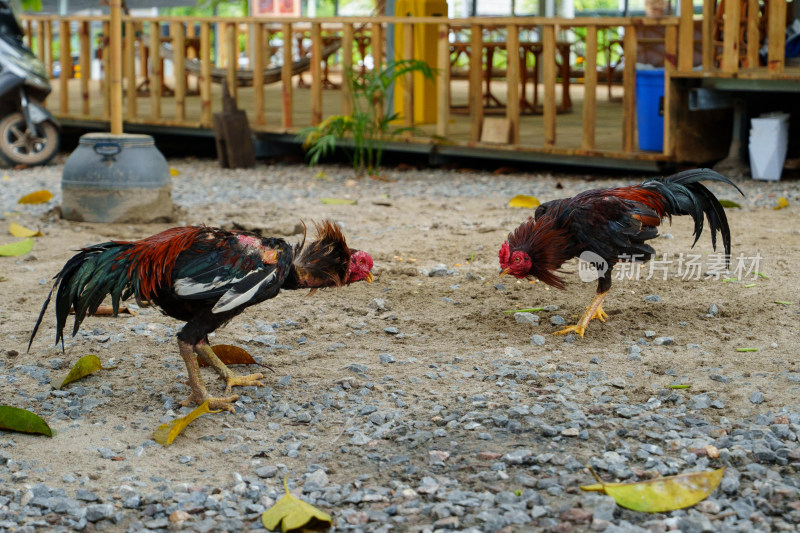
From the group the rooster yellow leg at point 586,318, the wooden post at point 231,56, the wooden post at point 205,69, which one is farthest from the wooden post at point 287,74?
the rooster yellow leg at point 586,318

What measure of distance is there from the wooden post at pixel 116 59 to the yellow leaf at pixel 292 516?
4.51 metres

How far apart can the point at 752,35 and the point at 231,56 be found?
17.3 ft

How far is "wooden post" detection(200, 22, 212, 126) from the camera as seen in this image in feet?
32.3

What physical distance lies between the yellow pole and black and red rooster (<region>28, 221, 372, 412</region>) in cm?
335

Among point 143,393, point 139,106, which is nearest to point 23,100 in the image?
point 139,106

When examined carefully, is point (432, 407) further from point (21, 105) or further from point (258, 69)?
point (21, 105)

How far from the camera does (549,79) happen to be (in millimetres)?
7914

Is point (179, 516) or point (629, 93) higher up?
point (629, 93)

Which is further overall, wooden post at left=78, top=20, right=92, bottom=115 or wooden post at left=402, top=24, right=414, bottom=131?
wooden post at left=78, top=20, right=92, bottom=115

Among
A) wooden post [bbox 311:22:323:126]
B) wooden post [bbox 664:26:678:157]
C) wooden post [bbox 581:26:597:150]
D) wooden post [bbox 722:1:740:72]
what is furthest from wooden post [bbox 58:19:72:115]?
wooden post [bbox 722:1:740:72]

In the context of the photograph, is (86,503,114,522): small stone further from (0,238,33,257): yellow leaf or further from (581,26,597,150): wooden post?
(581,26,597,150): wooden post

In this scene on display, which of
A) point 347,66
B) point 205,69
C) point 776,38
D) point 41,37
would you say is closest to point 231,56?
point 205,69

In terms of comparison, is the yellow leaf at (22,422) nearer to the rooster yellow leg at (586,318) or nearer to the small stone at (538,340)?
the small stone at (538,340)

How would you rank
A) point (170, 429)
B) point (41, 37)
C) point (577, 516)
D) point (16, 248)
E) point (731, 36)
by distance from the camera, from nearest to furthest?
1. point (577, 516)
2. point (170, 429)
3. point (16, 248)
4. point (731, 36)
5. point (41, 37)
